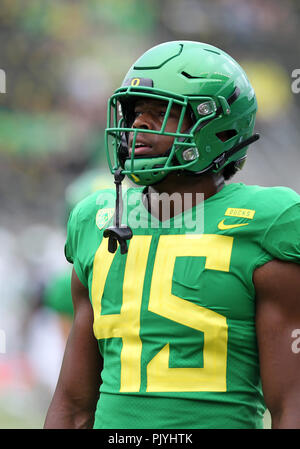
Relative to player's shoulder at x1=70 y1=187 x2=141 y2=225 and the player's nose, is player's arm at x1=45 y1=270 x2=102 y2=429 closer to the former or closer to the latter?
player's shoulder at x1=70 y1=187 x2=141 y2=225

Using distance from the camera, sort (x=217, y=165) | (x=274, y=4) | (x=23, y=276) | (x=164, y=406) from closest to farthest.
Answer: (x=164, y=406) → (x=217, y=165) → (x=23, y=276) → (x=274, y=4)

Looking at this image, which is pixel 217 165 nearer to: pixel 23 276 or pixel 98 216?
pixel 98 216

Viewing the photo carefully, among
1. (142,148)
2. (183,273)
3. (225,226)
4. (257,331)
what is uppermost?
(142,148)

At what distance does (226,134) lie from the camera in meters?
1.88

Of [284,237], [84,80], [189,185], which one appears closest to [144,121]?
[189,185]

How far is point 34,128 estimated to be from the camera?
891 centimetres

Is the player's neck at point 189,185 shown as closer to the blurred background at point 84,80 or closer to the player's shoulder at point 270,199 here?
the player's shoulder at point 270,199

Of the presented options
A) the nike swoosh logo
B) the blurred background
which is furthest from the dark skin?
the blurred background

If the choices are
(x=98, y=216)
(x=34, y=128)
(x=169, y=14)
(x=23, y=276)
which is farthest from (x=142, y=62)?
(x=169, y=14)

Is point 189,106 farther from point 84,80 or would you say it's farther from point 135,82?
point 84,80

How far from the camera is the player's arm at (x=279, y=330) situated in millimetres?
1622

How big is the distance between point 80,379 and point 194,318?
0.40 metres

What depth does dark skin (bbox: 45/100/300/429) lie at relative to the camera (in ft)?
5.33

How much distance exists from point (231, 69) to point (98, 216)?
0.49 m
